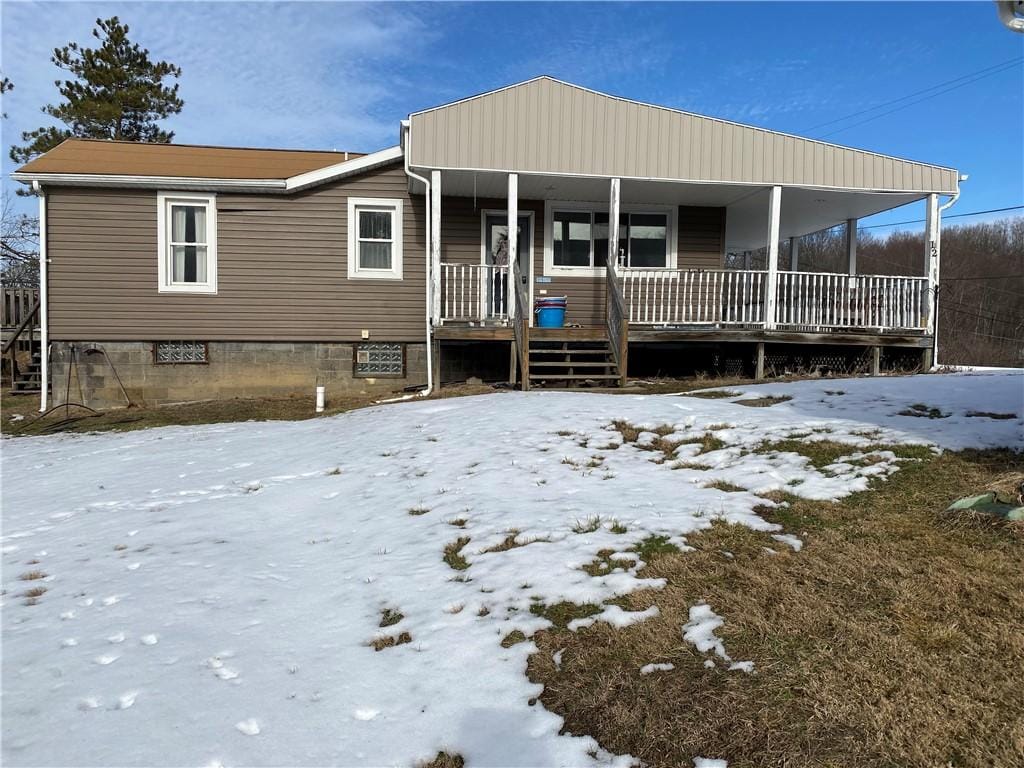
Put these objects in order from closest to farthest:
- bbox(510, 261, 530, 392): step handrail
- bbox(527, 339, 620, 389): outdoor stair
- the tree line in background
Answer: bbox(510, 261, 530, 392): step handrail → bbox(527, 339, 620, 389): outdoor stair → the tree line in background

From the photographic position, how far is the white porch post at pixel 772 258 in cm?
1141

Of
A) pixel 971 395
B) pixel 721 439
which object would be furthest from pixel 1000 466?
pixel 971 395

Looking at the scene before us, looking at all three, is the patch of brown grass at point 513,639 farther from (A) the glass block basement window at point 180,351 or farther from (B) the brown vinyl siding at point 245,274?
(A) the glass block basement window at point 180,351

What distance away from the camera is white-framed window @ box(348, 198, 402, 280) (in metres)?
12.0

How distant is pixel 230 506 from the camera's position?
5.38 m

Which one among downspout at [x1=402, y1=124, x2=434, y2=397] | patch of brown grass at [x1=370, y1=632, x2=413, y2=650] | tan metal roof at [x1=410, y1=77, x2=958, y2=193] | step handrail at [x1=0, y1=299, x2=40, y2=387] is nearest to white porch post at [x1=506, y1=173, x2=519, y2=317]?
tan metal roof at [x1=410, y1=77, x2=958, y2=193]

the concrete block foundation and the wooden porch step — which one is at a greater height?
the wooden porch step

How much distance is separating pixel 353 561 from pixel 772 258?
993 cm

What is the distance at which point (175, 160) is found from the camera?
12602mm

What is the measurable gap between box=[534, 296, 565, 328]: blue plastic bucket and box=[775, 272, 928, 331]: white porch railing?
13.2 feet

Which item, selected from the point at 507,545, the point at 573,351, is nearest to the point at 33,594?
the point at 507,545

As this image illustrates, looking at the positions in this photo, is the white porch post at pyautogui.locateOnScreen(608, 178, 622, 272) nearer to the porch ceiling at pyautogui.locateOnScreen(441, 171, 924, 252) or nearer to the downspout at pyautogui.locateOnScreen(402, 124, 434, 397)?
the porch ceiling at pyautogui.locateOnScreen(441, 171, 924, 252)

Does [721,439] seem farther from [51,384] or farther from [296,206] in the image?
[51,384]

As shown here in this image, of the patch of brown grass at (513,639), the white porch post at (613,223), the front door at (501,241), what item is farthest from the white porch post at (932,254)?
the patch of brown grass at (513,639)
